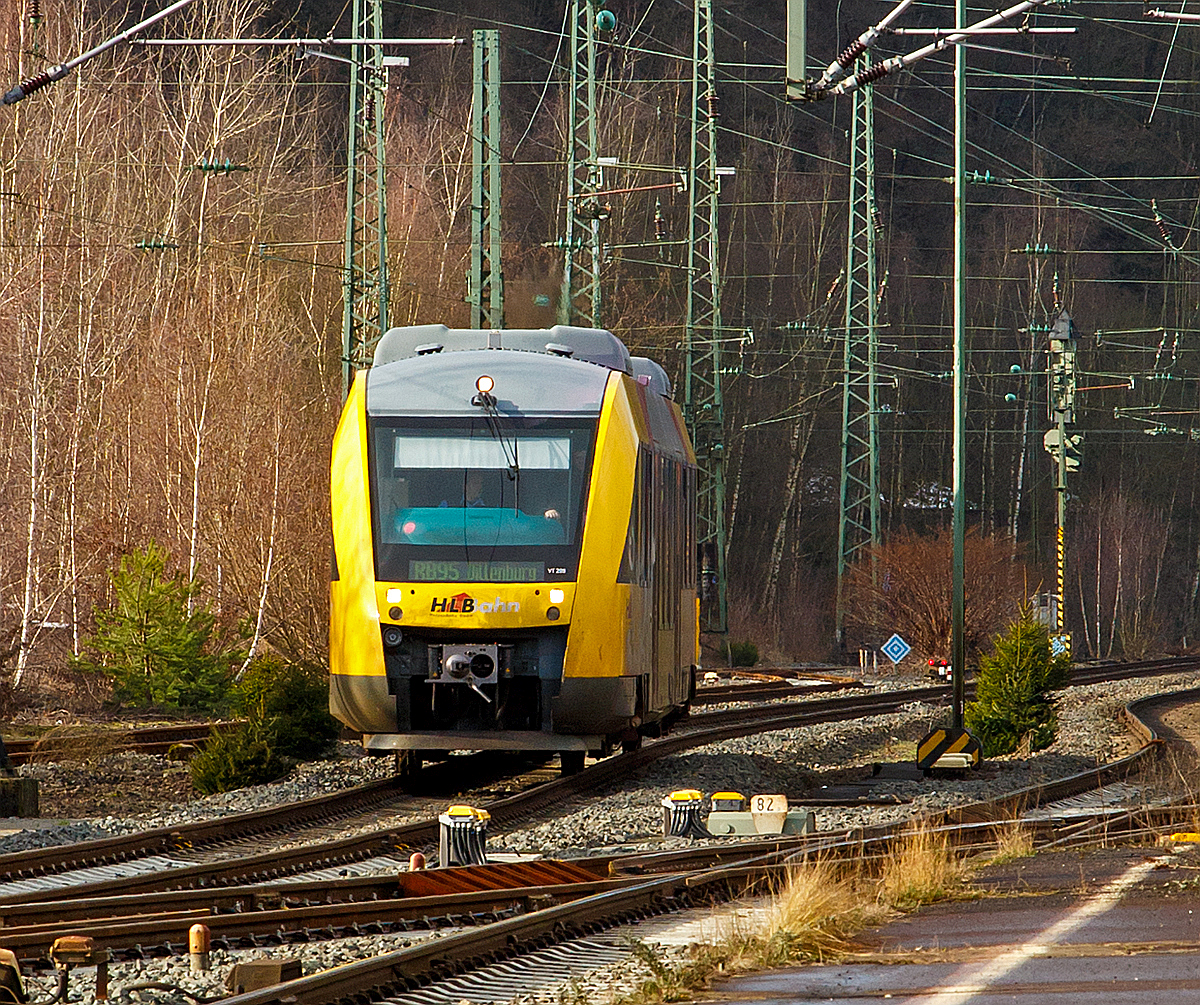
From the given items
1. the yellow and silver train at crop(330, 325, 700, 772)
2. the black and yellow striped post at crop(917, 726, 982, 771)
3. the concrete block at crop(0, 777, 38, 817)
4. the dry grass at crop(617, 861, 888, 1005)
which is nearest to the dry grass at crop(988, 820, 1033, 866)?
the dry grass at crop(617, 861, 888, 1005)

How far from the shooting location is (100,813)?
54.0ft

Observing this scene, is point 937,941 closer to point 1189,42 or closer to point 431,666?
point 431,666

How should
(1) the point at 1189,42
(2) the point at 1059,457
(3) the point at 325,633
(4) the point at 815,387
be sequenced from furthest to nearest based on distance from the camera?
(1) the point at 1189,42 → (4) the point at 815,387 → (2) the point at 1059,457 → (3) the point at 325,633

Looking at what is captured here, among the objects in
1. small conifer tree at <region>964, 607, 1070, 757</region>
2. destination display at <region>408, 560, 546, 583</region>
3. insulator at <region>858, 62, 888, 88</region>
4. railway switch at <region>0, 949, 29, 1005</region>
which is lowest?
small conifer tree at <region>964, 607, 1070, 757</region>

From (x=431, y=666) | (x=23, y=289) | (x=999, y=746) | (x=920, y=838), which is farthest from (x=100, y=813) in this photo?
(x=23, y=289)

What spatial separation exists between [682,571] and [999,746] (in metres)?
7.12

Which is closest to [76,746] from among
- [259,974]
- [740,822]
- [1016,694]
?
[740,822]

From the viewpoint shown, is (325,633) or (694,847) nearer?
(694,847)

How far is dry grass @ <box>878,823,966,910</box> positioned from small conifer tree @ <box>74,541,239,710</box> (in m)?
17.2

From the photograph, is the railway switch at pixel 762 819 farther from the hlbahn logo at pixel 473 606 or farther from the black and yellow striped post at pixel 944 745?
the black and yellow striped post at pixel 944 745

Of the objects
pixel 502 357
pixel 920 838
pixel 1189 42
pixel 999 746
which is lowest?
pixel 999 746

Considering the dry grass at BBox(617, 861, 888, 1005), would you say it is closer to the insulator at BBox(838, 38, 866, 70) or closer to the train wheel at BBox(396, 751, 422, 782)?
the insulator at BBox(838, 38, 866, 70)

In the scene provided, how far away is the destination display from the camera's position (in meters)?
15.3

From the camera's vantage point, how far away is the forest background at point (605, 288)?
35906 mm
